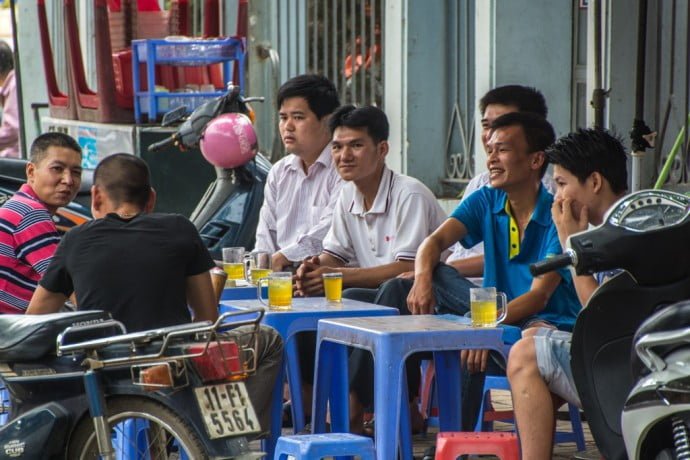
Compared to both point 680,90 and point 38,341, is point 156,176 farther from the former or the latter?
point 38,341

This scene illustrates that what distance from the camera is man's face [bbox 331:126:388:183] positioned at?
601 cm

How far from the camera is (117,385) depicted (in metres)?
4.14

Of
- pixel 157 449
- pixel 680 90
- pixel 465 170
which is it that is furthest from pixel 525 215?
pixel 465 170

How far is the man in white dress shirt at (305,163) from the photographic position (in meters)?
6.69

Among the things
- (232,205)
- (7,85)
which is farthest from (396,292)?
(7,85)

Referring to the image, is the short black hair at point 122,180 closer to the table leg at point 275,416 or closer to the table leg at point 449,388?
the table leg at point 275,416

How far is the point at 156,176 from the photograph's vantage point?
9570mm

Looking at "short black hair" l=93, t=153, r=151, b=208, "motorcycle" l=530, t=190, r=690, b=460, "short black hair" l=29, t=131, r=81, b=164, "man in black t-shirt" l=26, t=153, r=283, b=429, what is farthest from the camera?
"short black hair" l=29, t=131, r=81, b=164

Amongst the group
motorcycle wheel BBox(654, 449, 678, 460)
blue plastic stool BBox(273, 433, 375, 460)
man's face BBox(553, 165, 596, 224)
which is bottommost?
blue plastic stool BBox(273, 433, 375, 460)

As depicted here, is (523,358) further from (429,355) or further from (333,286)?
(333,286)

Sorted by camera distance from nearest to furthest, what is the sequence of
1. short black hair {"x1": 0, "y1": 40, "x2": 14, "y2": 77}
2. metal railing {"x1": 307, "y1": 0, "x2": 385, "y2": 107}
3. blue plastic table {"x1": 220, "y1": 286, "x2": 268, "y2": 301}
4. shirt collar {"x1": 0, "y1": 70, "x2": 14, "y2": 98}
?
blue plastic table {"x1": 220, "y1": 286, "x2": 268, "y2": 301} < metal railing {"x1": 307, "y1": 0, "x2": 385, "y2": 107} < shirt collar {"x1": 0, "y1": 70, "x2": 14, "y2": 98} < short black hair {"x1": 0, "y1": 40, "x2": 14, "y2": 77}

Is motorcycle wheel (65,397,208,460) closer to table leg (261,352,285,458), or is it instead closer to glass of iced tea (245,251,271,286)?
table leg (261,352,285,458)

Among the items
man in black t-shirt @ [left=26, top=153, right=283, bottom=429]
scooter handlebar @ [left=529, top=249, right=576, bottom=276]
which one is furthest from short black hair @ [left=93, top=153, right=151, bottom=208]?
scooter handlebar @ [left=529, top=249, right=576, bottom=276]

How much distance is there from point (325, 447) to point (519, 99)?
2315 millimetres
